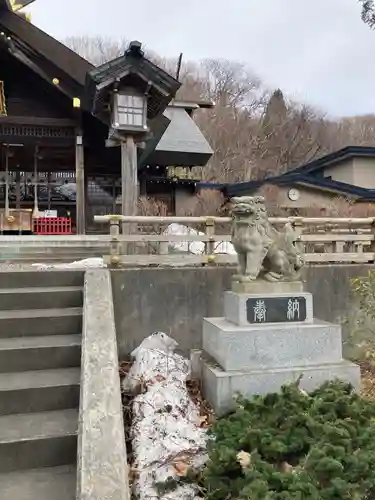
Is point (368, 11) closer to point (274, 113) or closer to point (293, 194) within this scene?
point (293, 194)

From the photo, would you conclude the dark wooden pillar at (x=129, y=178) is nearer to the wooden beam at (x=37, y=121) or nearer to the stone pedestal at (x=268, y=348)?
the wooden beam at (x=37, y=121)

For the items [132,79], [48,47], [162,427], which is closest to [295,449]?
[162,427]

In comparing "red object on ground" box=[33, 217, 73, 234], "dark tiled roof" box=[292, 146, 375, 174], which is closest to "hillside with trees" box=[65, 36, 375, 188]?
"dark tiled roof" box=[292, 146, 375, 174]

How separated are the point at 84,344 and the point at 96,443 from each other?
1.22m

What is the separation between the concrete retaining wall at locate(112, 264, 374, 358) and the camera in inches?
245

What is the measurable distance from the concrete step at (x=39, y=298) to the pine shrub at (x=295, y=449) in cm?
245

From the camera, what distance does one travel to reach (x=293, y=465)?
3039 millimetres

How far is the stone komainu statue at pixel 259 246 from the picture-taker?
4.61 meters

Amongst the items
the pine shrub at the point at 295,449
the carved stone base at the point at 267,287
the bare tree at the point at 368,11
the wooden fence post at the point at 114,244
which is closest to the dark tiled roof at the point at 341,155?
the bare tree at the point at 368,11

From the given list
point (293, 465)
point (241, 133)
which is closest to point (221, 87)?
point (241, 133)

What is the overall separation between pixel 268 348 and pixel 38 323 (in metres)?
2.48

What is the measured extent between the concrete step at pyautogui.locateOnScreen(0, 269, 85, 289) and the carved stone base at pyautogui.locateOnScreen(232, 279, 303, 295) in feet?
7.06

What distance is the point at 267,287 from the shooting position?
4.67 m

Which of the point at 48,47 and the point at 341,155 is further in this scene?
the point at 341,155
